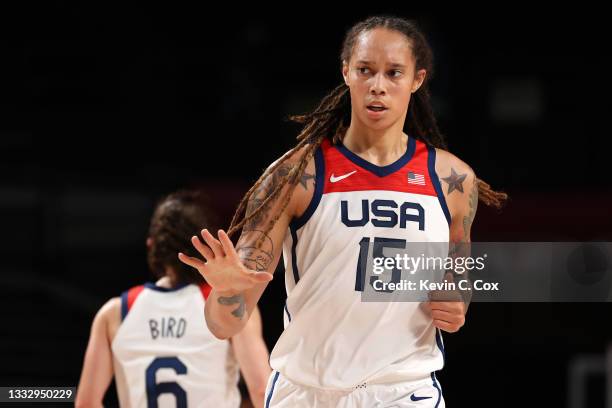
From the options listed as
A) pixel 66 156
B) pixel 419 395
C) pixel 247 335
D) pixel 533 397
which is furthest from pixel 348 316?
pixel 66 156

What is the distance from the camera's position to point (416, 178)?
325 cm

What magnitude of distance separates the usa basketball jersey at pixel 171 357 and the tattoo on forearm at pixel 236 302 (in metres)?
0.92

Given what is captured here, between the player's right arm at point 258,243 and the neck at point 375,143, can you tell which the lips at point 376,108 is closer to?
the neck at point 375,143

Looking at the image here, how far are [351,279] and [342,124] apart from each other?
1.91ft

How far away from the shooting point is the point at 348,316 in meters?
3.14

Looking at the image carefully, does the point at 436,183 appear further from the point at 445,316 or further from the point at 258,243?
the point at 258,243

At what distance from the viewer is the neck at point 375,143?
3.27 meters

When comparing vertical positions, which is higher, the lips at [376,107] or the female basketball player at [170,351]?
the lips at [376,107]

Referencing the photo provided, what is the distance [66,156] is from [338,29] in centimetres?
299

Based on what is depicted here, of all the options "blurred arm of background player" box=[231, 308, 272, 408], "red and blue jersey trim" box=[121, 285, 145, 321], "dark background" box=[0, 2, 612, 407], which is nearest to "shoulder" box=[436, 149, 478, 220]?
"blurred arm of background player" box=[231, 308, 272, 408]

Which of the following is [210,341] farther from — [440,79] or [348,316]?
[440,79]

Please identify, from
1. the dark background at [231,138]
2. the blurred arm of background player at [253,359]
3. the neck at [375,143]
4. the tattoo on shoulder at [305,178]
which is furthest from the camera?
the dark background at [231,138]

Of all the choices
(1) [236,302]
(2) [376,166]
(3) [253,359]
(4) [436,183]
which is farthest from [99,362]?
(4) [436,183]

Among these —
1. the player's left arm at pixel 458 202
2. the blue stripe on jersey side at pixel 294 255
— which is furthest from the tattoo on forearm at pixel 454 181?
the blue stripe on jersey side at pixel 294 255
